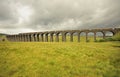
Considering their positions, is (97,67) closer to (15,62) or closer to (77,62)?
(77,62)

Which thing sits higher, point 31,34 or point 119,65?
point 31,34

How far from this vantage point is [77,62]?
16.8 m

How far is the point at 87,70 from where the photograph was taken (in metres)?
14.0

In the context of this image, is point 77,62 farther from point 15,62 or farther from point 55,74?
point 15,62

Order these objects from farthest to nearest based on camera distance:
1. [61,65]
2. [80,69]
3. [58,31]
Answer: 1. [58,31]
2. [61,65]
3. [80,69]

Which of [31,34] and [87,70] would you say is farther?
[31,34]

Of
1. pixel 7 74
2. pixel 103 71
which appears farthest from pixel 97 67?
pixel 7 74

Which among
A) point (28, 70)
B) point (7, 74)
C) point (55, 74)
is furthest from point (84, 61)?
point (7, 74)

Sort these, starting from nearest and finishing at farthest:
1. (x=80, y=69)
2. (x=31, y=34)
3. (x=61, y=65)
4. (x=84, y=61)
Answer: (x=80, y=69) → (x=61, y=65) → (x=84, y=61) → (x=31, y=34)

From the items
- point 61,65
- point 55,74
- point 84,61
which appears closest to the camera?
point 55,74

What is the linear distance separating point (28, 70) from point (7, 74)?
231 cm

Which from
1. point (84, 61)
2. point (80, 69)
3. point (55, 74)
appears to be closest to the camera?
point (55, 74)

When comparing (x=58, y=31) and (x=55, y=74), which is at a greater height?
(x=58, y=31)

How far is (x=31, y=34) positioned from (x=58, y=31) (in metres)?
25.9
